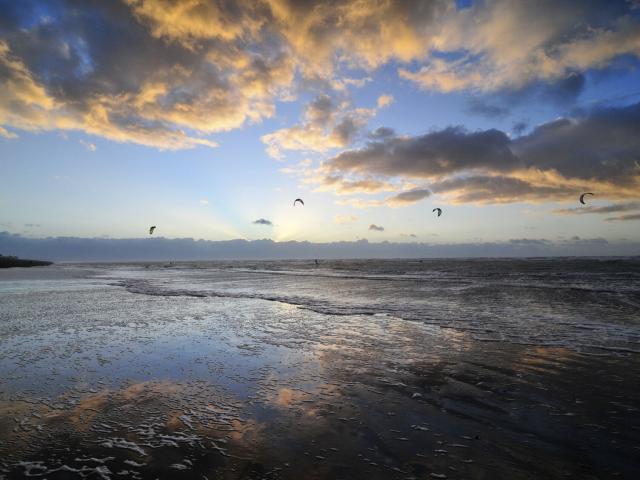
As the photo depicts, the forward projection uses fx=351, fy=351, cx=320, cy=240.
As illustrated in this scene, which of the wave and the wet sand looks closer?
the wet sand

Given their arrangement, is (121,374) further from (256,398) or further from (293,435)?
(293,435)

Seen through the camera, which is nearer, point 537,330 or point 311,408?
point 311,408

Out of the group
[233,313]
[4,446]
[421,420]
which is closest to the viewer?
[4,446]

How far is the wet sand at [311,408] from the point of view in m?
3.77

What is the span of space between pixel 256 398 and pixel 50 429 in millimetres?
2701

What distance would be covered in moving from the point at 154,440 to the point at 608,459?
5222mm

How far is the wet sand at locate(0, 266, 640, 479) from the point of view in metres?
3.77

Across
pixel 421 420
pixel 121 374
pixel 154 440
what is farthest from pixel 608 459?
pixel 121 374

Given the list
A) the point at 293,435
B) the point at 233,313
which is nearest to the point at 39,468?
the point at 293,435

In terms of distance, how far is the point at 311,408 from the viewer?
17.3 feet

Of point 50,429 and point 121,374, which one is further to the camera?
point 121,374

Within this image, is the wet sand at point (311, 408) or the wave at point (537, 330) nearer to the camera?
the wet sand at point (311, 408)

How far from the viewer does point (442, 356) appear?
821 centimetres

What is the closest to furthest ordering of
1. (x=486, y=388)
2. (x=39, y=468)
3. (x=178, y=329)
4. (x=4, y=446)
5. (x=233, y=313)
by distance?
(x=39, y=468) < (x=4, y=446) < (x=486, y=388) < (x=178, y=329) < (x=233, y=313)
